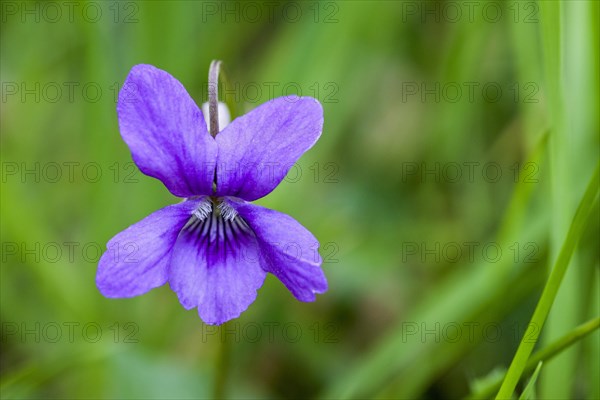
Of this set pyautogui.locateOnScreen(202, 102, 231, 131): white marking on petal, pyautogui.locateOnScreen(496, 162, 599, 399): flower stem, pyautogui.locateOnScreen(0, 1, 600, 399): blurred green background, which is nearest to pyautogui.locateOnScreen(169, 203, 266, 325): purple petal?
pyautogui.locateOnScreen(202, 102, 231, 131): white marking on petal

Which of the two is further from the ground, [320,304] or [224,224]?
[224,224]

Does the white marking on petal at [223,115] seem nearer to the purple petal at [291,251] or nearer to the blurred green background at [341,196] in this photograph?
the purple petal at [291,251]

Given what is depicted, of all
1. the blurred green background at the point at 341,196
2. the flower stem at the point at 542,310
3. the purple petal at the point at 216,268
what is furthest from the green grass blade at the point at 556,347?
the purple petal at the point at 216,268

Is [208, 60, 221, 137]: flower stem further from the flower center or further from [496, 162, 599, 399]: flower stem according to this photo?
[496, 162, 599, 399]: flower stem

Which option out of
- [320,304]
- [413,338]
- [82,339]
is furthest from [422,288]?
[82,339]

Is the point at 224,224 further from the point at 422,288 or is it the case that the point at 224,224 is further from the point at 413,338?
the point at 422,288
